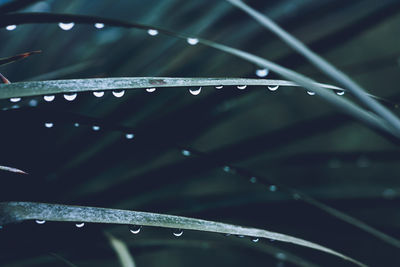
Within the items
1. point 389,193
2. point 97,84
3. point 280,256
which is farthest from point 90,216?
point 389,193

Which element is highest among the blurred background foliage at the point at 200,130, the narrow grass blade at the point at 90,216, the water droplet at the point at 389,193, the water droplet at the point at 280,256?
the blurred background foliage at the point at 200,130

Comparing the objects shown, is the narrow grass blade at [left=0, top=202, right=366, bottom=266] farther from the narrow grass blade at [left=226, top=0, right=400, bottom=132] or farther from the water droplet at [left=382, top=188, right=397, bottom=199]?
the water droplet at [left=382, top=188, right=397, bottom=199]

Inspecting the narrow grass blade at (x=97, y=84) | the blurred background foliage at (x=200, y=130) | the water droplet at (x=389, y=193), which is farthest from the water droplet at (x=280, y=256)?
the narrow grass blade at (x=97, y=84)

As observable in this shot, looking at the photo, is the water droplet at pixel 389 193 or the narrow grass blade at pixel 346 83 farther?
the water droplet at pixel 389 193

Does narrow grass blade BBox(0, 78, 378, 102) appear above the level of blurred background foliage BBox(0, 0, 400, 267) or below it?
below

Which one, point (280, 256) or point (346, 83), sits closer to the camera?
point (346, 83)

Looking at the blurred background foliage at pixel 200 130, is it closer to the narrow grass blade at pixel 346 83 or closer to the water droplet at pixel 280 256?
the water droplet at pixel 280 256

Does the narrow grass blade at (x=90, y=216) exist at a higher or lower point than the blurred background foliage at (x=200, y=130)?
A: lower

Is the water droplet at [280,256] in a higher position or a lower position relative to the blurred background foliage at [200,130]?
lower

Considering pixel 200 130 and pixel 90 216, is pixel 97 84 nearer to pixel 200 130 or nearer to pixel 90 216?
pixel 90 216

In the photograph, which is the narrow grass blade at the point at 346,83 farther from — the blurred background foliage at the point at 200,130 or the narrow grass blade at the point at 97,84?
the blurred background foliage at the point at 200,130

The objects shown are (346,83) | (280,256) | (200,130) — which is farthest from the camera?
(200,130)

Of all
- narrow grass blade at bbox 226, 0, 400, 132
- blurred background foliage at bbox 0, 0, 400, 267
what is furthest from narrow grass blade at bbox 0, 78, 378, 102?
blurred background foliage at bbox 0, 0, 400, 267

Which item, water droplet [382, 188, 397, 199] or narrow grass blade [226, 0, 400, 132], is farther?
water droplet [382, 188, 397, 199]
